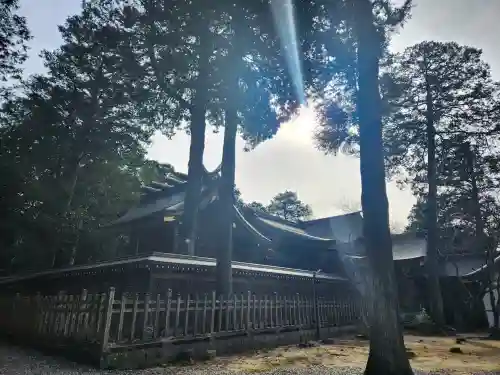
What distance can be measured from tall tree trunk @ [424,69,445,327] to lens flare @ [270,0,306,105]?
13.4m

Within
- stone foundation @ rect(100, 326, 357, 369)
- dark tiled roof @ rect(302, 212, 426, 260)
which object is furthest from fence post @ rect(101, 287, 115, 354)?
dark tiled roof @ rect(302, 212, 426, 260)

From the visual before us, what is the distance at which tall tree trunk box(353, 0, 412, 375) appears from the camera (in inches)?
237

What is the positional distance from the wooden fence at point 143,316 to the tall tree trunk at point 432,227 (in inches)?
335

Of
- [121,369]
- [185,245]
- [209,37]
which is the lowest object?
[121,369]

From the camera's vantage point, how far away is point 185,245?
15508 mm

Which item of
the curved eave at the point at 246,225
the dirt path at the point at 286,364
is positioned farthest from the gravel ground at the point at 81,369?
the curved eave at the point at 246,225

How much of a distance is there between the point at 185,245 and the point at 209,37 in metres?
8.28

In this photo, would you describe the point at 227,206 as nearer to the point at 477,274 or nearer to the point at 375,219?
the point at 375,219

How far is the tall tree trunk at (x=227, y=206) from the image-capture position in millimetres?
11828

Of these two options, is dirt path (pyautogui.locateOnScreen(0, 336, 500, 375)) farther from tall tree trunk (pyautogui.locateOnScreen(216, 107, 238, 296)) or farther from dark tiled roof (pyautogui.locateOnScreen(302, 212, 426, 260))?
dark tiled roof (pyautogui.locateOnScreen(302, 212, 426, 260))

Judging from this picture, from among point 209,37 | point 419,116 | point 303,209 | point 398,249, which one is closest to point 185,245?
point 209,37

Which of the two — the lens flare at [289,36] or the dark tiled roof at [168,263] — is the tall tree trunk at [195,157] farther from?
the lens flare at [289,36]

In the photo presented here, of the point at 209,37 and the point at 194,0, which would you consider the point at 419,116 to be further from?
the point at 194,0

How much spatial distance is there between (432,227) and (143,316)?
17.0 meters
